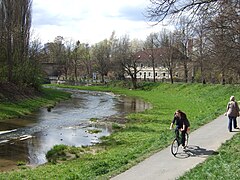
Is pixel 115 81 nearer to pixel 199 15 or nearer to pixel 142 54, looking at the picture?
pixel 142 54

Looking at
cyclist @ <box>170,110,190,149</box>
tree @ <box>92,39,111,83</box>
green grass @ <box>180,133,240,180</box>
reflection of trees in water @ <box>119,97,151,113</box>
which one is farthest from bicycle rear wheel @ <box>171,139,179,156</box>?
tree @ <box>92,39,111,83</box>

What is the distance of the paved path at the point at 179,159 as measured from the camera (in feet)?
37.0

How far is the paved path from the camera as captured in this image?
1128 centimetres

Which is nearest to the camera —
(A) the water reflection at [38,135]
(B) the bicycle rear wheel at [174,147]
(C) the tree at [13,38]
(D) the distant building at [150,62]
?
(B) the bicycle rear wheel at [174,147]

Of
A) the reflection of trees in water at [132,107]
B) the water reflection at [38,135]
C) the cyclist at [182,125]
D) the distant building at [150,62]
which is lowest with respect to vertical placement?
the reflection of trees in water at [132,107]

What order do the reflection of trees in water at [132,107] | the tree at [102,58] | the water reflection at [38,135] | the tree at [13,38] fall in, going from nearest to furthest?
the water reflection at [38,135]
the reflection of trees in water at [132,107]
the tree at [13,38]
the tree at [102,58]

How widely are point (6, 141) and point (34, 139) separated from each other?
5.42 feet

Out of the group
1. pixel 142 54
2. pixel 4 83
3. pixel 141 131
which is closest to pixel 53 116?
pixel 4 83

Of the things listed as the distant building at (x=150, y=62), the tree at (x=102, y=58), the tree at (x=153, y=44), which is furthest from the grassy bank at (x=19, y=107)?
the tree at (x=102, y=58)

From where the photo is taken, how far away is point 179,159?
1310cm

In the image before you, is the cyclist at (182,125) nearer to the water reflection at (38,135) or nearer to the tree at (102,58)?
the water reflection at (38,135)

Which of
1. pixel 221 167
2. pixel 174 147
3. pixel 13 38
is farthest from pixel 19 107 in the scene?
pixel 221 167

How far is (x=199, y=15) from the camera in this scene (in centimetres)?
1088

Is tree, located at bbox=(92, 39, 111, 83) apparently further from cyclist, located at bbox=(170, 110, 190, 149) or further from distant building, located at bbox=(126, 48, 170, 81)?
cyclist, located at bbox=(170, 110, 190, 149)
